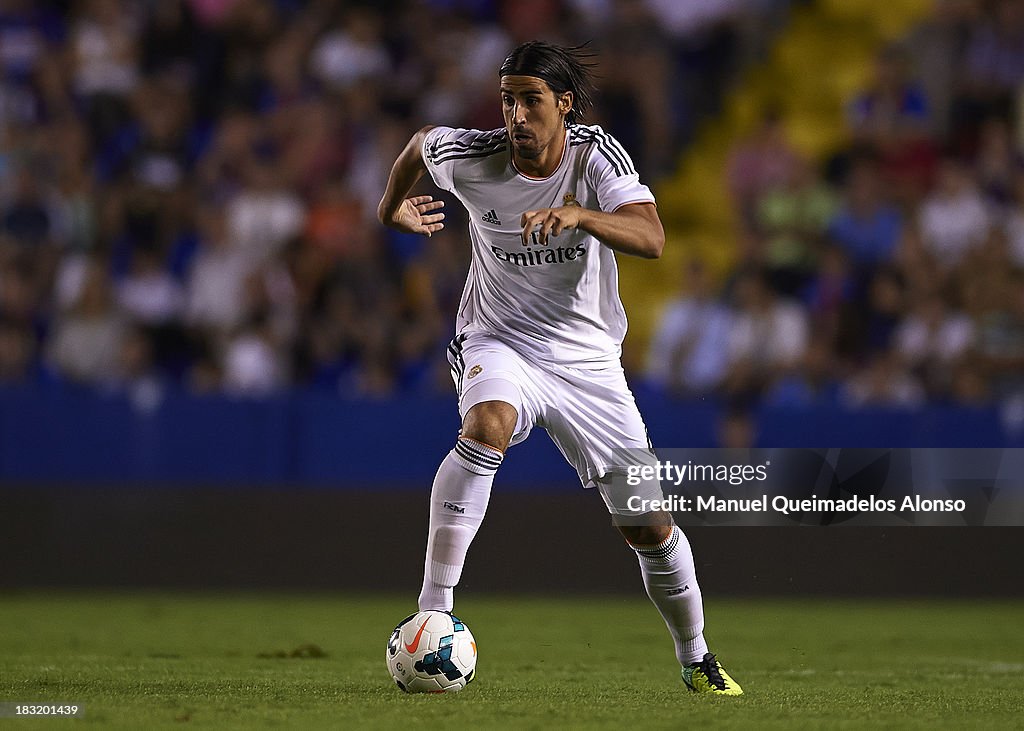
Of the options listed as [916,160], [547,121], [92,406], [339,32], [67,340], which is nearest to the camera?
[547,121]

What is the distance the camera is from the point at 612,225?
6027 millimetres

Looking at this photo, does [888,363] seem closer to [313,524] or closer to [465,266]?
[465,266]

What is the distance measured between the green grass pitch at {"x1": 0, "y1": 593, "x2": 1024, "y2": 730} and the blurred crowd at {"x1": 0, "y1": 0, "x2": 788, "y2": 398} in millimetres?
2090

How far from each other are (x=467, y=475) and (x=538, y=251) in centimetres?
100

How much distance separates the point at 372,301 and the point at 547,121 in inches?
261

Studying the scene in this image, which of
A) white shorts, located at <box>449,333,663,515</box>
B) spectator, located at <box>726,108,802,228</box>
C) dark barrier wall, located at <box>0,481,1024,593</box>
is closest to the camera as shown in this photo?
white shorts, located at <box>449,333,663,515</box>

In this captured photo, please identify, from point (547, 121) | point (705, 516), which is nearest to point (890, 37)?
point (705, 516)

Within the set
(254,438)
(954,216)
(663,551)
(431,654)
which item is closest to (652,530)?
(663,551)

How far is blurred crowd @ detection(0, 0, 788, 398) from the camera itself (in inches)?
504

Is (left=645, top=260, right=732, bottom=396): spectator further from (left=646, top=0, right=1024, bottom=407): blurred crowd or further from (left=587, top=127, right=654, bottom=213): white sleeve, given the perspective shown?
(left=587, top=127, right=654, bottom=213): white sleeve

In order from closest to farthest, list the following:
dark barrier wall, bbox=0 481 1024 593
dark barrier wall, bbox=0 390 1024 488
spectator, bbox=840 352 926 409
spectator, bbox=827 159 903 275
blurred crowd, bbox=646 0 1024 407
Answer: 1. dark barrier wall, bbox=0 481 1024 593
2. dark barrier wall, bbox=0 390 1024 488
3. spectator, bbox=840 352 926 409
4. blurred crowd, bbox=646 0 1024 407
5. spectator, bbox=827 159 903 275

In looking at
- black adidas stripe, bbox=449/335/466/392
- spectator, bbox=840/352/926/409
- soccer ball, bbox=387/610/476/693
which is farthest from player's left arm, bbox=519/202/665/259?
spectator, bbox=840/352/926/409

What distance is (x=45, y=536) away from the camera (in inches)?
467

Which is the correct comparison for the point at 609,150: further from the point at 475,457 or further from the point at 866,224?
the point at 866,224
